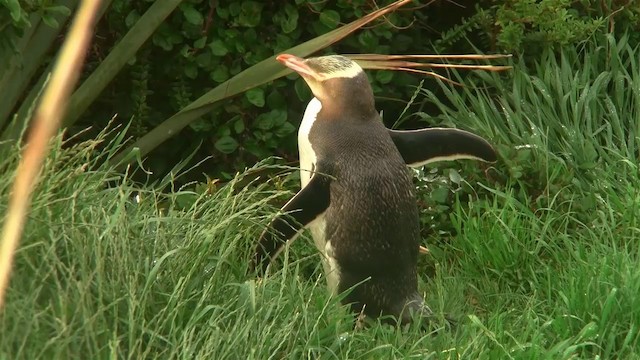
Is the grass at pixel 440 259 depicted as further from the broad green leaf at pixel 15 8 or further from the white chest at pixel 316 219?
the broad green leaf at pixel 15 8

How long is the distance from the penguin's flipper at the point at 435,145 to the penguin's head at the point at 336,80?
28 cm

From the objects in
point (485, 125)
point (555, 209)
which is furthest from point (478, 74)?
point (555, 209)

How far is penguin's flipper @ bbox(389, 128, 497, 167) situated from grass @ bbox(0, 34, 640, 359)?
1.18 ft

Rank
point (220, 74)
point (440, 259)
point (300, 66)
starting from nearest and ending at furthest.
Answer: point (300, 66) → point (440, 259) → point (220, 74)

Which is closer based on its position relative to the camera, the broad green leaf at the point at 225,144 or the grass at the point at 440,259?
the grass at the point at 440,259

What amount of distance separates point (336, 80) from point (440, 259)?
1.11 metres

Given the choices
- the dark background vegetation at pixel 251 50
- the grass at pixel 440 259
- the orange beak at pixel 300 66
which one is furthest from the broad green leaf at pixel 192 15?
the orange beak at pixel 300 66

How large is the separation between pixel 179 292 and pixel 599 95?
2857 mm

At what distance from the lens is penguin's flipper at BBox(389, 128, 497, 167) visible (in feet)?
10.6

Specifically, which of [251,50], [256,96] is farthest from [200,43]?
[256,96]

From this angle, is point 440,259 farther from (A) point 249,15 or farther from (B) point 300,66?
(A) point 249,15

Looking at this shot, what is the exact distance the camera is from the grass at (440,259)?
2.22 metres

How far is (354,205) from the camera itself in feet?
9.52

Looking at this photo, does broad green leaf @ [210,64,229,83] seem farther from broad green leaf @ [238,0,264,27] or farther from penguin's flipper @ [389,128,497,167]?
penguin's flipper @ [389,128,497,167]
